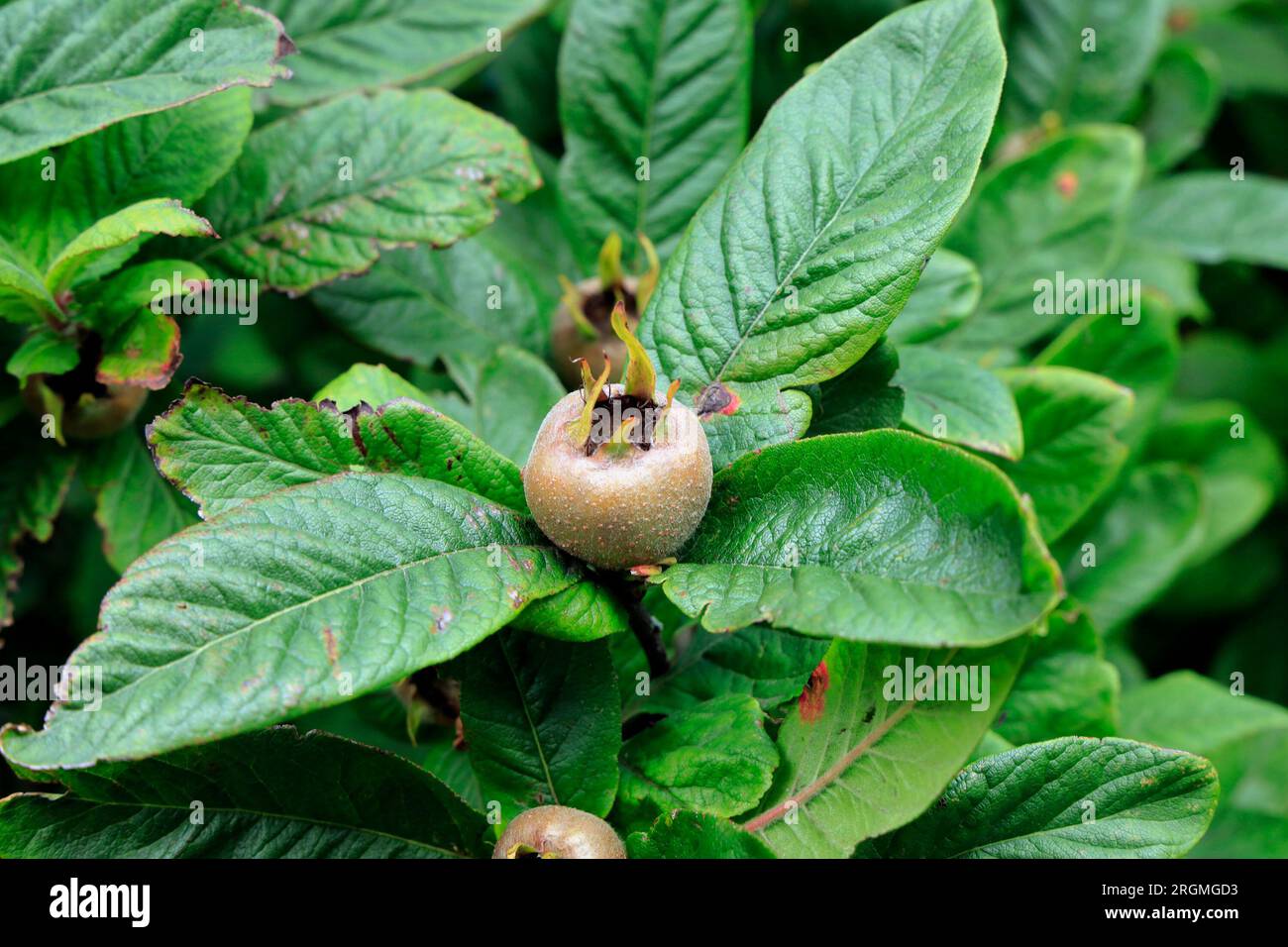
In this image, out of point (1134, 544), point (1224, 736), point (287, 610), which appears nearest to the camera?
point (287, 610)

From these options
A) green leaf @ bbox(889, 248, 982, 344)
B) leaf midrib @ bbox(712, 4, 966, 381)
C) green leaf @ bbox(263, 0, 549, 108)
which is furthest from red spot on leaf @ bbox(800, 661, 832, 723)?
green leaf @ bbox(263, 0, 549, 108)

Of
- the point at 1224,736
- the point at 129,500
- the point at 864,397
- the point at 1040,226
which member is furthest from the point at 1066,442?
the point at 129,500

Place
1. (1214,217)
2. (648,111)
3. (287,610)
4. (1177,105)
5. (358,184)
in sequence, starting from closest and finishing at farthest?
(287,610)
(358,184)
(648,111)
(1214,217)
(1177,105)

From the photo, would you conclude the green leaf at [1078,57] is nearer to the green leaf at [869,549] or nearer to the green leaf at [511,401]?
the green leaf at [511,401]

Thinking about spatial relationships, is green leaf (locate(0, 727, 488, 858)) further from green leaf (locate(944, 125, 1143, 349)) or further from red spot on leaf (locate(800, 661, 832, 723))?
green leaf (locate(944, 125, 1143, 349))

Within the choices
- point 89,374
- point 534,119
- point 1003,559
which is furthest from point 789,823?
point 534,119

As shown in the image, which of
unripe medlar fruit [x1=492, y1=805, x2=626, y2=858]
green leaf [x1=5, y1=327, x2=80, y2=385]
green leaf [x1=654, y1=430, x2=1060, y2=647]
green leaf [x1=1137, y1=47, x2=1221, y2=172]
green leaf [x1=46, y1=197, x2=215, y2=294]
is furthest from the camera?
green leaf [x1=1137, y1=47, x2=1221, y2=172]

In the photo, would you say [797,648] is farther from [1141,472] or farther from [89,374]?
[1141,472]

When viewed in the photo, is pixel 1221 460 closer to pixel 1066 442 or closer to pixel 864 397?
pixel 1066 442
